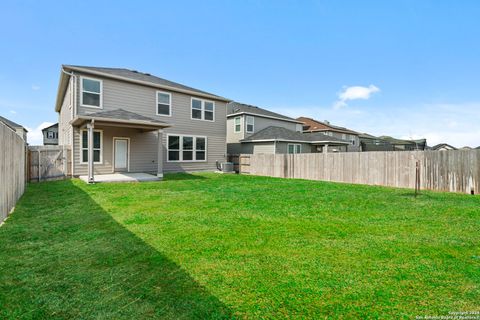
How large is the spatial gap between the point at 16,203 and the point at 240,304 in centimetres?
733

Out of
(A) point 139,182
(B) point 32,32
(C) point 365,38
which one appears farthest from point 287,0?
(B) point 32,32

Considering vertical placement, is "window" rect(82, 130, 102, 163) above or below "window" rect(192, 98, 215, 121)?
below

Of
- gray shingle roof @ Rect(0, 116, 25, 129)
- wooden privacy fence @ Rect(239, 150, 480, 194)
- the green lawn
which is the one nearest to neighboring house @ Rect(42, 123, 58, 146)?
gray shingle roof @ Rect(0, 116, 25, 129)

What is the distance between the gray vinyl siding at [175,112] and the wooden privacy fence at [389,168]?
13.4 ft

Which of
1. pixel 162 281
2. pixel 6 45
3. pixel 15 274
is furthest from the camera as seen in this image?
pixel 6 45

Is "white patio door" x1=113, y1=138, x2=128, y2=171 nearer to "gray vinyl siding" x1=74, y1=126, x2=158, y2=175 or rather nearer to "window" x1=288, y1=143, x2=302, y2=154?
"gray vinyl siding" x1=74, y1=126, x2=158, y2=175

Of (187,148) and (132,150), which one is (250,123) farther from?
(132,150)

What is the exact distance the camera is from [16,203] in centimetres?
652

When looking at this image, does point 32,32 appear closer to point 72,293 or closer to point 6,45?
point 6,45

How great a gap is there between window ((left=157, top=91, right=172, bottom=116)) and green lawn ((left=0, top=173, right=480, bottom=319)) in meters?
10.6

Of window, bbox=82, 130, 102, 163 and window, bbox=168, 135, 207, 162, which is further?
window, bbox=168, 135, 207, 162

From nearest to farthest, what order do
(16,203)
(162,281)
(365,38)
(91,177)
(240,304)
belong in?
1. (240,304)
2. (162,281)
3. (16,203)
4. (91,177)
5. (365,38)

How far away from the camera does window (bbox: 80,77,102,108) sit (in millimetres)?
12473

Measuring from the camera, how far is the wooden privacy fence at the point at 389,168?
931 centimetres
